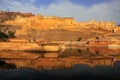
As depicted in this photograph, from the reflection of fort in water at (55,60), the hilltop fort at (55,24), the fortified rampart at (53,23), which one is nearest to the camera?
the reflection of fort in water at (55,60)

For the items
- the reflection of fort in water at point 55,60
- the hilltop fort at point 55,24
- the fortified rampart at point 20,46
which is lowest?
the reflection of fort in water at point 55,60

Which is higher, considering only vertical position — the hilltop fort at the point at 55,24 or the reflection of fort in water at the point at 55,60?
the hilltop fort at the point at 55,24

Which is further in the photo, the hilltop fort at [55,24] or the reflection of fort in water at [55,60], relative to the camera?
the hilltop fort at [55,24]

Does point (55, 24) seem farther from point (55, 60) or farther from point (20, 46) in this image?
point (55, 60)

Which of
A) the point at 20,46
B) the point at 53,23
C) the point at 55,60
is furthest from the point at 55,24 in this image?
the point at 55,60

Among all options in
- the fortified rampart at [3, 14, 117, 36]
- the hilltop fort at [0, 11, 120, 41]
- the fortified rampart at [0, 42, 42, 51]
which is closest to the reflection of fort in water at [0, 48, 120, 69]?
the fortified rampart at [0, 42, 42, 51]

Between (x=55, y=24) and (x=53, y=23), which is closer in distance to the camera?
(x=55, y=24)

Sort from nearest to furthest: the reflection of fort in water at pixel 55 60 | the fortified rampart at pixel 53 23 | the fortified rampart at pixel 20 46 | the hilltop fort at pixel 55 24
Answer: the reflection of fort in water at pixel 55 60 → the fortified rampart at pixel 20 46 → the hilltop fort at pixel 55 24 → the fortified rampart at pixel 53 23

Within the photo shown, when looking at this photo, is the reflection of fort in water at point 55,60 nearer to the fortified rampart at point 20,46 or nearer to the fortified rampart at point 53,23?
the fortified rampart at point 20,46

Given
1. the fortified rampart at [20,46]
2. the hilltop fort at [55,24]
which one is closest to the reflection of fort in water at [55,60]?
the fortified rampart at [20,46]

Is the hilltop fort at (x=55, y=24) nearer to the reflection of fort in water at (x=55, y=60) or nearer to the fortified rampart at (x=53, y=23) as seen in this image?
the fortified rampart at (x=53, y=23)

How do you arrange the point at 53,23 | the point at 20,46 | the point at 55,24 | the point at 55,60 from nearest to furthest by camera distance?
the point at 55,60 → the point at 20,46 → the point at 55,24 → the point at 53,23

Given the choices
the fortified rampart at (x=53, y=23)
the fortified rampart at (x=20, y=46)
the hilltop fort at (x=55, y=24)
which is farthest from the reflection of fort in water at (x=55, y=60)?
the fortified rampart at (x=53, y=23)

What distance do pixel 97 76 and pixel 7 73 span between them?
6.31 m
